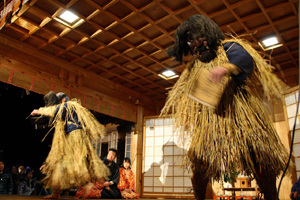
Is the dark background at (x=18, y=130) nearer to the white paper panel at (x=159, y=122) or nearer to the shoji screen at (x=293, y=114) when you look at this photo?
the white paper panel at (x=159, y=122)

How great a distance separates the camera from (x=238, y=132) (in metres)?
1.06

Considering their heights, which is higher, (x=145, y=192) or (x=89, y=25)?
(x=89, y=25)

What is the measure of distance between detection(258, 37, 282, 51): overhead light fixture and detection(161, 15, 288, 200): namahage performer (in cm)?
344

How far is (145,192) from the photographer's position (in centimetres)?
561

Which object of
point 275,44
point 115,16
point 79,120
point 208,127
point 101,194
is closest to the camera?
point 208,127

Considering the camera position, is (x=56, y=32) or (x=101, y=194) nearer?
(x=101, y=194)

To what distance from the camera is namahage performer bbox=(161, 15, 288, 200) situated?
1.05m

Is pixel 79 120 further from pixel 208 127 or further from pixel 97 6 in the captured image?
pixel 97 6

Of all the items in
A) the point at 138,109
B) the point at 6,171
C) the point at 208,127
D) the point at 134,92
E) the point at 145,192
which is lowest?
the point at 145,192

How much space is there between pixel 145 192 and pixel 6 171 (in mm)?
3044

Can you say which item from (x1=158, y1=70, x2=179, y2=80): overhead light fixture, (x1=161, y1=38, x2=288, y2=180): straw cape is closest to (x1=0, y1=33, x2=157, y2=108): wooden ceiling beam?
(x1=158, y1=70, x2=179, y2=80): overhead light fixture

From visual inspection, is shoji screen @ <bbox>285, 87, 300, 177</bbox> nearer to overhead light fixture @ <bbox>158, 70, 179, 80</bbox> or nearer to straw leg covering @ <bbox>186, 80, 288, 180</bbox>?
overhead light fixture @ <bbox>158, 70, 179, 80</bbox>

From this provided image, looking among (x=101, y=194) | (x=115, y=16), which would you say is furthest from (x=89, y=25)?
(x=101, y=194)

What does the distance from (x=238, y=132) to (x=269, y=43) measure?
13.1 feet
